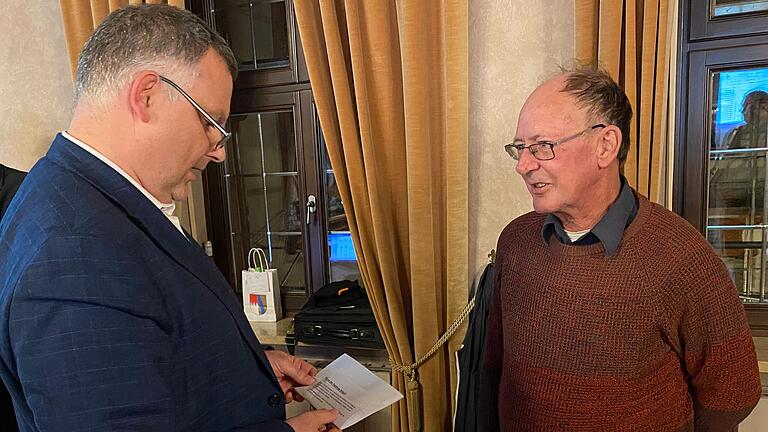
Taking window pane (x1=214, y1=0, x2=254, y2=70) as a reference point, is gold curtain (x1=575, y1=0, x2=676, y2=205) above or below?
below

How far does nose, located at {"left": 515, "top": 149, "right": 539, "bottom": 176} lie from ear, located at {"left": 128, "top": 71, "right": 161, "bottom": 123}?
2.48 feet

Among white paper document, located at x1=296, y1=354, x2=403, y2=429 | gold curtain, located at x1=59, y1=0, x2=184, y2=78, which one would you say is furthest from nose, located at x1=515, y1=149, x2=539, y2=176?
gold curtain, located at x1=59, y1=0, x2=184, y2=78

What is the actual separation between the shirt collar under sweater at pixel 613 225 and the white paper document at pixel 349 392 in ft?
1.73

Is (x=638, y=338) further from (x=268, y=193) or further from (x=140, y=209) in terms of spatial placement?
(x=268, y=193)

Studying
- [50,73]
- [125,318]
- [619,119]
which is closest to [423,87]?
[619,119]

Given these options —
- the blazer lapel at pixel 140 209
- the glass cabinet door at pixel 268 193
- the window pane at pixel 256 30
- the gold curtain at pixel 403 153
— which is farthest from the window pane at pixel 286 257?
the blazer lapel at pixel 140 209

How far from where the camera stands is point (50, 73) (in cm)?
237

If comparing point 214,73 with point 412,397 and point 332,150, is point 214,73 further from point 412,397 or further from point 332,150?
point 412,397

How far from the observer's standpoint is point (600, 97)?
1162mm

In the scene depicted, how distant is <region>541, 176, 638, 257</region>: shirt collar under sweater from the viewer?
1.14 meters

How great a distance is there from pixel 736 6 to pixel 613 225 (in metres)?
1.13

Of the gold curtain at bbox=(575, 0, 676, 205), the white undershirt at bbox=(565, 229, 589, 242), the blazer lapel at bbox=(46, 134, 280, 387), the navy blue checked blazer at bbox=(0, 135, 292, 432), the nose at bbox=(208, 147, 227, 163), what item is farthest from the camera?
the gold curtain at bbox=(575, 0, 676, 205)

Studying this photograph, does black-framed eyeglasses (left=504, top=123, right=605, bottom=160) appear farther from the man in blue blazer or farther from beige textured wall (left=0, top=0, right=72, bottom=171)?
beige textured wall (left=0, top=0, right=72, bottom=171)

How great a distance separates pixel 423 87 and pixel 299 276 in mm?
1079
